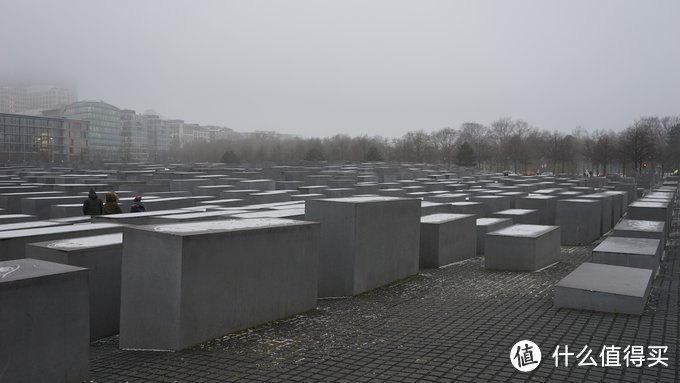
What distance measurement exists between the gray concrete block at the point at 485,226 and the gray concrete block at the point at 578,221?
8.27ft

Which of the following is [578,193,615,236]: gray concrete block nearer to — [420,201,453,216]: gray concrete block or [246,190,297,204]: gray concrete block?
Answer: [420,201,453,216]: gray concrete block

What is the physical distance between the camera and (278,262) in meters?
6.95

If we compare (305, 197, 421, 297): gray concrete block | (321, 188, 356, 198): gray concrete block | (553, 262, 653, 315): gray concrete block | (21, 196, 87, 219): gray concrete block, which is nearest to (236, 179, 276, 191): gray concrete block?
(321, 188, 356, 198): gray concrete block

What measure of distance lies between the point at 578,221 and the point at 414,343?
1175 centimetres

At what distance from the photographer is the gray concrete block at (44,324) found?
4.42 meters

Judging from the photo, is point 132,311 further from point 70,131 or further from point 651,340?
point 70,131

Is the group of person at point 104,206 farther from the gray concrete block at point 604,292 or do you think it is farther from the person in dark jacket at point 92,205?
the gray concrete block at point 604,292

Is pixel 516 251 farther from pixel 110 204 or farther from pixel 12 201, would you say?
pixel 12 201

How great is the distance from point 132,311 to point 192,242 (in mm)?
1055

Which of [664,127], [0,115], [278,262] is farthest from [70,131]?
[278,262]

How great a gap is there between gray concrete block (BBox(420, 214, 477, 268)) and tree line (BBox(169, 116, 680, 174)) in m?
37.8

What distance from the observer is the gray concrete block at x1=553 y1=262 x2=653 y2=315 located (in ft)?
23.4

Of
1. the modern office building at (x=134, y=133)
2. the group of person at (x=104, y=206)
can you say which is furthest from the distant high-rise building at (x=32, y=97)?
the group of person at (x=104, y=206)

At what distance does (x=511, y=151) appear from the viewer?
71.4 m
